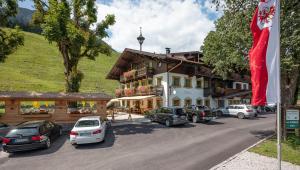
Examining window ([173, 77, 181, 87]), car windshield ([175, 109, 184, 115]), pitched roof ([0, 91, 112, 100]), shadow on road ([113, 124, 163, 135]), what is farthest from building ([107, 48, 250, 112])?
shadow on road ([113, 124, 163, 135])

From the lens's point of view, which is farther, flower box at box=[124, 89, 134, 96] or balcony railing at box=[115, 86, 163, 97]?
flower box at box=[124, 89, 134, 96]

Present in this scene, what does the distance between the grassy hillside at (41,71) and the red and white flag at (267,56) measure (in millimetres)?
59033

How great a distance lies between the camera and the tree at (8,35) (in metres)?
17.4

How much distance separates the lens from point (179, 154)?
1015 centimetres

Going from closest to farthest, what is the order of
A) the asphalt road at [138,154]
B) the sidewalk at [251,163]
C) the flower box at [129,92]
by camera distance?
the sidewalk at [251,163], the asphalt road at [138,154], the flower box at [129,92]

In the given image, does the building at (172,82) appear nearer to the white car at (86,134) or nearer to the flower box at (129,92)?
the flower box at (129,92)

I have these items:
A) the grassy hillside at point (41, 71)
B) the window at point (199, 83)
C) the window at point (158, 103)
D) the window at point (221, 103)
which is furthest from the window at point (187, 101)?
the grassy hillside at point (41, 71)

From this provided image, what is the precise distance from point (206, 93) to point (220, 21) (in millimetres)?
16736

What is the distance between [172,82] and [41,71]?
223 ft

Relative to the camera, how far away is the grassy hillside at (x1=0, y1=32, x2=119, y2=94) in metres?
60.5

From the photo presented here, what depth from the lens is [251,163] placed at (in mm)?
8625

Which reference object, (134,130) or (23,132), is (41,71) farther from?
(23,132)

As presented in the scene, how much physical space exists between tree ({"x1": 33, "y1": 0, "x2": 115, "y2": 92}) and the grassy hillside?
37958 millimetres

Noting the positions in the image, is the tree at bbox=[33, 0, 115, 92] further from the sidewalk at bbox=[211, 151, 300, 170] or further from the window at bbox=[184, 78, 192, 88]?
the sidewalk at bbox=[211, 151, 300, 170]
